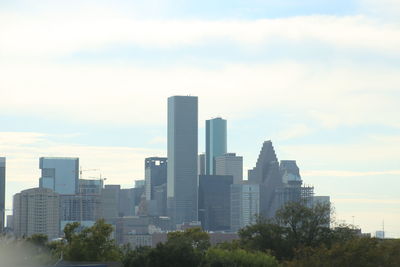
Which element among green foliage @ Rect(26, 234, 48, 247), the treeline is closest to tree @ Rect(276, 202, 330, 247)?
the treeline

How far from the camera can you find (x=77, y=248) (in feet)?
352

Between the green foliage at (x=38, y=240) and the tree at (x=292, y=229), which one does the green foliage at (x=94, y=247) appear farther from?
the green foliage at (x=38, y=240)

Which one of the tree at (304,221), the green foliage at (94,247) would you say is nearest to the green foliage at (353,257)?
the green foliage at (94,247)

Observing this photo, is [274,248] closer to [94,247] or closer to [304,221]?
[304,221]

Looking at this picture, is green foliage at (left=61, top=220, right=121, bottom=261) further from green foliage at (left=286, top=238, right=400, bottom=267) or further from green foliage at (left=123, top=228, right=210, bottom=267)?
green foliage at (left=286, top=238, right=400, bottom=267)

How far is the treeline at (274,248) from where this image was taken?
80.3 metres

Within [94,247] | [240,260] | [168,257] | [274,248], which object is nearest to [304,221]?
[274,248]

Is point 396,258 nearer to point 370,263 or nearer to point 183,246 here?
point 370,263

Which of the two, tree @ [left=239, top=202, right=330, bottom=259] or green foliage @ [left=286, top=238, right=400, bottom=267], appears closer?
green foliage @ [left=286, top=238, right=400, bottom=267]

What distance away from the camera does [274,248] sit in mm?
114250

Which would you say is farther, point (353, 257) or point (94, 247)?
point (94, 247)

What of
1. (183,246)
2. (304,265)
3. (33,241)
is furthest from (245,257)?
(33,241)

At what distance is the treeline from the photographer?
8031 centimetres

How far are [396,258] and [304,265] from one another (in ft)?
30.3
